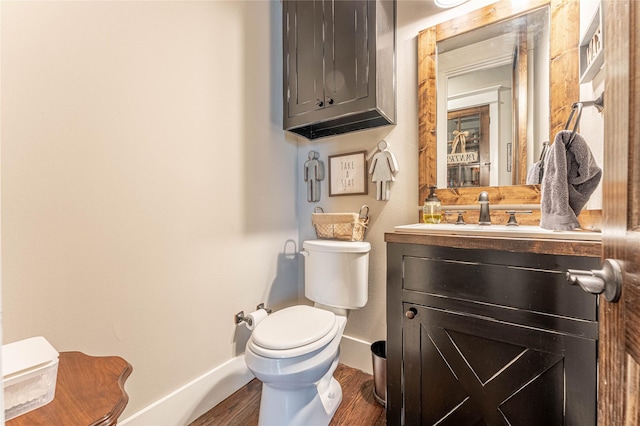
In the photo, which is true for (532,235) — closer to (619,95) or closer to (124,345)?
(619,95)

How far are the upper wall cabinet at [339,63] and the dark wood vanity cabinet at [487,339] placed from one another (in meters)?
0.82

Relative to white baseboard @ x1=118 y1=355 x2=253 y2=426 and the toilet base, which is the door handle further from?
white baseboard @ x1=118 y1=355 x2=253 y2=426

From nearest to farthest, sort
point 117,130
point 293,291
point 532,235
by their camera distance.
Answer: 1. point 532,235
2. point 117,130
3. point 293,291

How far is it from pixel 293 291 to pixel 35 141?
4.91 feet

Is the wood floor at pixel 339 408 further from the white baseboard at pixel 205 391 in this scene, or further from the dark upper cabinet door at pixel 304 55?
the dark upper cabinet door at pixel 304 55

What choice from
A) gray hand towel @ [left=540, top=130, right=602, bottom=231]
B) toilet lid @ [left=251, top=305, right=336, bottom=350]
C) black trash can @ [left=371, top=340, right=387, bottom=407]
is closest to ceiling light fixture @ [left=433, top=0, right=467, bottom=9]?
gray hand towel @ [left=540, top=130, right=602, bottom=231]

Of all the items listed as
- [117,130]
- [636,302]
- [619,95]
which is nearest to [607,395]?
[636,302]

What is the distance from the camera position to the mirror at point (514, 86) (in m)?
1.15

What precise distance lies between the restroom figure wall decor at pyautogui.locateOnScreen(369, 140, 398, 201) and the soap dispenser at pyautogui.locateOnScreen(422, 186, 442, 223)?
25 cm

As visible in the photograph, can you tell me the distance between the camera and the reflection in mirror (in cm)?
124

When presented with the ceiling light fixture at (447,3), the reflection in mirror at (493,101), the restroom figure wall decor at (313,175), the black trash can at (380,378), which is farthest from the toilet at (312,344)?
the ceiling light fixture at (447,3)

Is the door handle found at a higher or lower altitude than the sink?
lower

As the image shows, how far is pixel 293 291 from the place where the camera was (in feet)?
6.31

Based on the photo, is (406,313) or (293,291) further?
(293,291)
